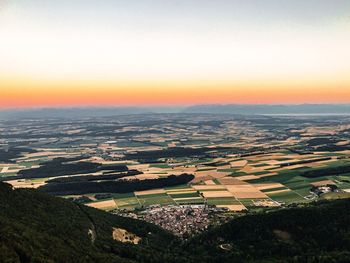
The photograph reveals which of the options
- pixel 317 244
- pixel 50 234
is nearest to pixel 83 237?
pixel 50 234

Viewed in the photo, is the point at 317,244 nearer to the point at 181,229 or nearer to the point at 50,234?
the point at 181,229

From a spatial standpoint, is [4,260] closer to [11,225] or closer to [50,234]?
[11,225]

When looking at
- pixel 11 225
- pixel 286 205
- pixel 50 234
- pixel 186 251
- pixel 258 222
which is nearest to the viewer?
pixel 11 225

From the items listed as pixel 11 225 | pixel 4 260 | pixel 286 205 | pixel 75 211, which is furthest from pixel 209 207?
pixel 4 260

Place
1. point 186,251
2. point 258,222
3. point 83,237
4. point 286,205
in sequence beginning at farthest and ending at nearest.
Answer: point 286,205
point 258,222
point 186,251
point 83,237

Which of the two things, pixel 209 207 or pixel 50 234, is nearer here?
pixel 50 234

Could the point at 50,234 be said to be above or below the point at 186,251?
above
